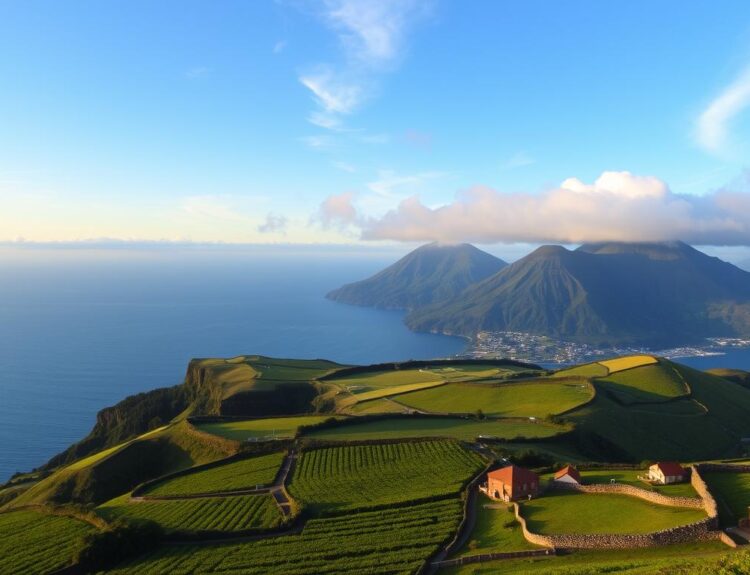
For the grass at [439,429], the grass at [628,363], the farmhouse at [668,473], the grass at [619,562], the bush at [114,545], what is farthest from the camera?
the grass at [628,363]

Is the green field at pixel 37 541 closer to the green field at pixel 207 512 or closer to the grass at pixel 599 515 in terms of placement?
the green field at pixel 207 512

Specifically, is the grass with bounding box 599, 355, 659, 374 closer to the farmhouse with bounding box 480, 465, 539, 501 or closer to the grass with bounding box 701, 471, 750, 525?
the grass with bounding box 701, 471, 750, 525

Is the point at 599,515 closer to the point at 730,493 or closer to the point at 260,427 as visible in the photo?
the point at 730,493

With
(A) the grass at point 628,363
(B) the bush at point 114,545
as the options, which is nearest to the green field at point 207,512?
(B) the bush at point 114,545

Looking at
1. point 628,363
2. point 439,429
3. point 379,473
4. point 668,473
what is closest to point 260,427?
point 439,429

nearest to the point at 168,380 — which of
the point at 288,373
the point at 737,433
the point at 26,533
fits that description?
the point at 288,373

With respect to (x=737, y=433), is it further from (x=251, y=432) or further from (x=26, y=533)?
(x=26, y=533)

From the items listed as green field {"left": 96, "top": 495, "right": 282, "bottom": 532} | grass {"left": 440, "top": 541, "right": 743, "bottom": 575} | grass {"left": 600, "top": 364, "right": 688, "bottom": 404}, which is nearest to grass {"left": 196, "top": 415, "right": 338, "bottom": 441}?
green field {"left": 96, "top": 495, "right": 282, "bottom": 532}
